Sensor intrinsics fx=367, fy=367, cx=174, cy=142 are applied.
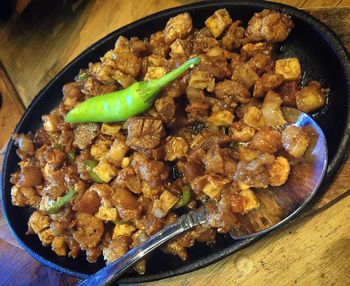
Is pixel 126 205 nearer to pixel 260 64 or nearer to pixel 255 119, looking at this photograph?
pixel 255 119

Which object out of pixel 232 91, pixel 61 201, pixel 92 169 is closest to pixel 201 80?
pixel 232 91

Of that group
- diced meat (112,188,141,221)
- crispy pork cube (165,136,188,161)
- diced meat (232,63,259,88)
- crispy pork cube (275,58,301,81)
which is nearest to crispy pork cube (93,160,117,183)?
diced meat (112,188,141,221)

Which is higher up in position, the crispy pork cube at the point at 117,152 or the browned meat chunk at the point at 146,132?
the browned meat chunk at the point at 146,132

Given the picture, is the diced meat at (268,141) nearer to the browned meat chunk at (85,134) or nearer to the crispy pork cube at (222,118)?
the crispy pork cube at (222,118)

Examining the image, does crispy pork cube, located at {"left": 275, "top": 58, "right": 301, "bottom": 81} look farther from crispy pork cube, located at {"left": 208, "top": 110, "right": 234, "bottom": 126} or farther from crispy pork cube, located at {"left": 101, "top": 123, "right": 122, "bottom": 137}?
crispy pork cube, located at {"left": 101, "top": 123, "right": 122, "bottom": 137}

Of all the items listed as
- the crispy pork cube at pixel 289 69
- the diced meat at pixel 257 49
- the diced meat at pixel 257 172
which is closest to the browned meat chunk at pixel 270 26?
the diced meat at pixel 257 49

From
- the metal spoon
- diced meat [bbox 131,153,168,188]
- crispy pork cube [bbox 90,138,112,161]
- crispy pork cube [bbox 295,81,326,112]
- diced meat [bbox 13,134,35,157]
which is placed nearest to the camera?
the metal spoon
